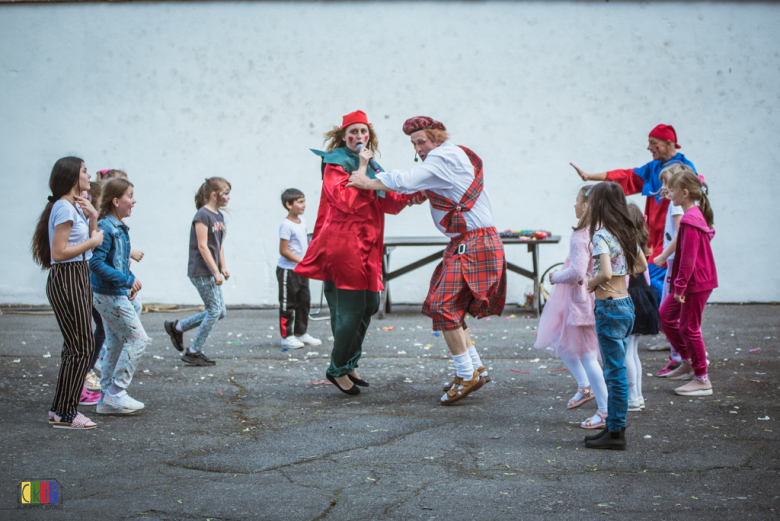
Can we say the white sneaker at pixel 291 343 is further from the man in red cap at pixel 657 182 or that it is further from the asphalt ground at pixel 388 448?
the man in red cap at pixel 657 182

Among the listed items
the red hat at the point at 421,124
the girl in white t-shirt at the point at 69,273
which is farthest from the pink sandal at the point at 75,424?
the red hat at the point at 421,124

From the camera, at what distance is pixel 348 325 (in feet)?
15.5

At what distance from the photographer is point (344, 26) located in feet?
33.1

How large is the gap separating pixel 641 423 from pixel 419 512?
6.07 feet

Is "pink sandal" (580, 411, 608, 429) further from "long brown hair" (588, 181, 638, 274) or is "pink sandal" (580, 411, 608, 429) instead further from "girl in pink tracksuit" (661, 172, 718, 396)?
"girl in pink tracksuit" (661, 172, 718, 396)

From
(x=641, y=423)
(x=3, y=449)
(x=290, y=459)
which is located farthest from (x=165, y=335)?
(x=641, y=423)

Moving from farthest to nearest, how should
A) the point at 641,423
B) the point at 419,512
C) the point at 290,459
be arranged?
the point at 641,423 < the point at 290,459 < the point at 419,512

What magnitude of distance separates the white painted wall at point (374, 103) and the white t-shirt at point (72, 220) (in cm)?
637

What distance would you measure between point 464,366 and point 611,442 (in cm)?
120

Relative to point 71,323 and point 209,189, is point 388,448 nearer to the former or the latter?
point 71,323

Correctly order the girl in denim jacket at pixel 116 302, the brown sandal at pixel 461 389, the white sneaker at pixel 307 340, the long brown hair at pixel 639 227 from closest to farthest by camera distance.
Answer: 1. the long brown hair at pixel 639 227
2. the girl in denim jacket at pixel 116 302
3. the brown sandal at pixel 461 389
4. the white sneaker at pixel 307 340

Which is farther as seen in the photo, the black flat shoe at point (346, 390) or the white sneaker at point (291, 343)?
the white sneaker at point (291, 343)

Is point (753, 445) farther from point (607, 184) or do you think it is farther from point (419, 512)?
point (419, 512)

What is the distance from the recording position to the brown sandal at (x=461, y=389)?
445 centimetres
